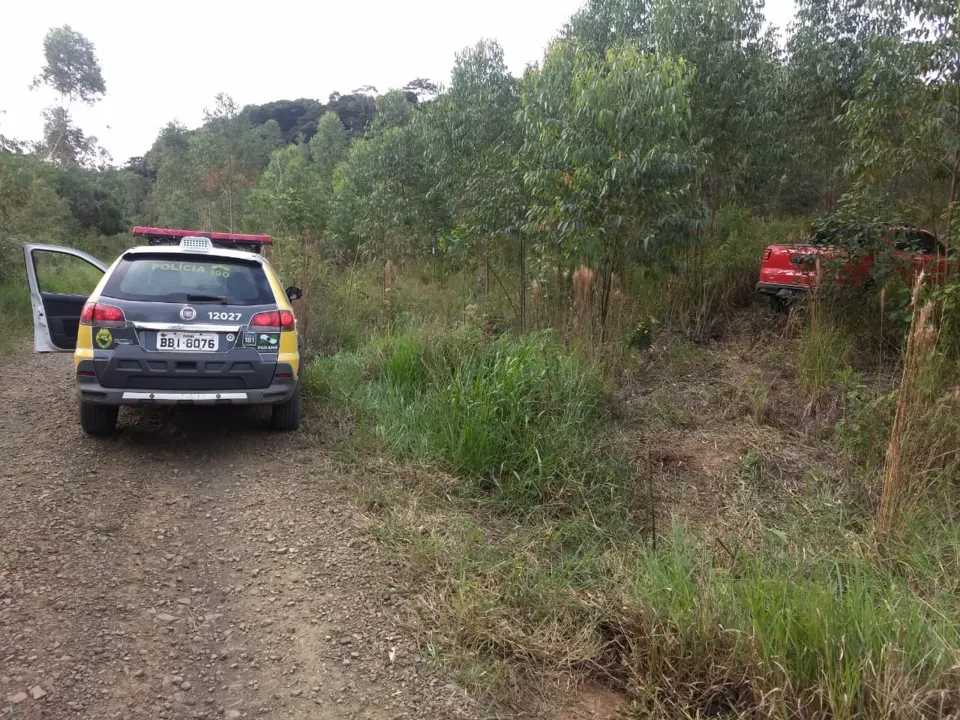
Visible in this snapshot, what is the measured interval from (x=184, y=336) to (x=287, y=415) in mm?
1079

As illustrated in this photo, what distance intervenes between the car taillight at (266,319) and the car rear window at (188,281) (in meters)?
0.13

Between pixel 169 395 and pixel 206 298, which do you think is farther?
pixel 206 298

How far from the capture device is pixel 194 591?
3.18 m

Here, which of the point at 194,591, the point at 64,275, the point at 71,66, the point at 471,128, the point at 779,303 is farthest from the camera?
the point at 71,66

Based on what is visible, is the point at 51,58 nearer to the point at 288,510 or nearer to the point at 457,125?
the point at 457,125

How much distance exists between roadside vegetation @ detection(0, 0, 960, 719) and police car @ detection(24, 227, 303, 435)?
0.87 metres

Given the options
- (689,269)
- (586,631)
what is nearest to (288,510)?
(586,631)

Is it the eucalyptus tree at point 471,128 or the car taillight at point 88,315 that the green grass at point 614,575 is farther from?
the eucalyptus tree at point 471,128

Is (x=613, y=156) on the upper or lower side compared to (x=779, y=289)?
upper

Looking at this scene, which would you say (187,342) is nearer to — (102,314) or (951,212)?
(102,314)

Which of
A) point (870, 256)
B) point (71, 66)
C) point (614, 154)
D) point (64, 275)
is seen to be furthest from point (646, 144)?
point (71, 66)

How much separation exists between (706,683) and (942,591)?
1307mm

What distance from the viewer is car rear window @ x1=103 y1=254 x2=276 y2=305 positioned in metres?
4.77

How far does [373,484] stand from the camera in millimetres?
4375
